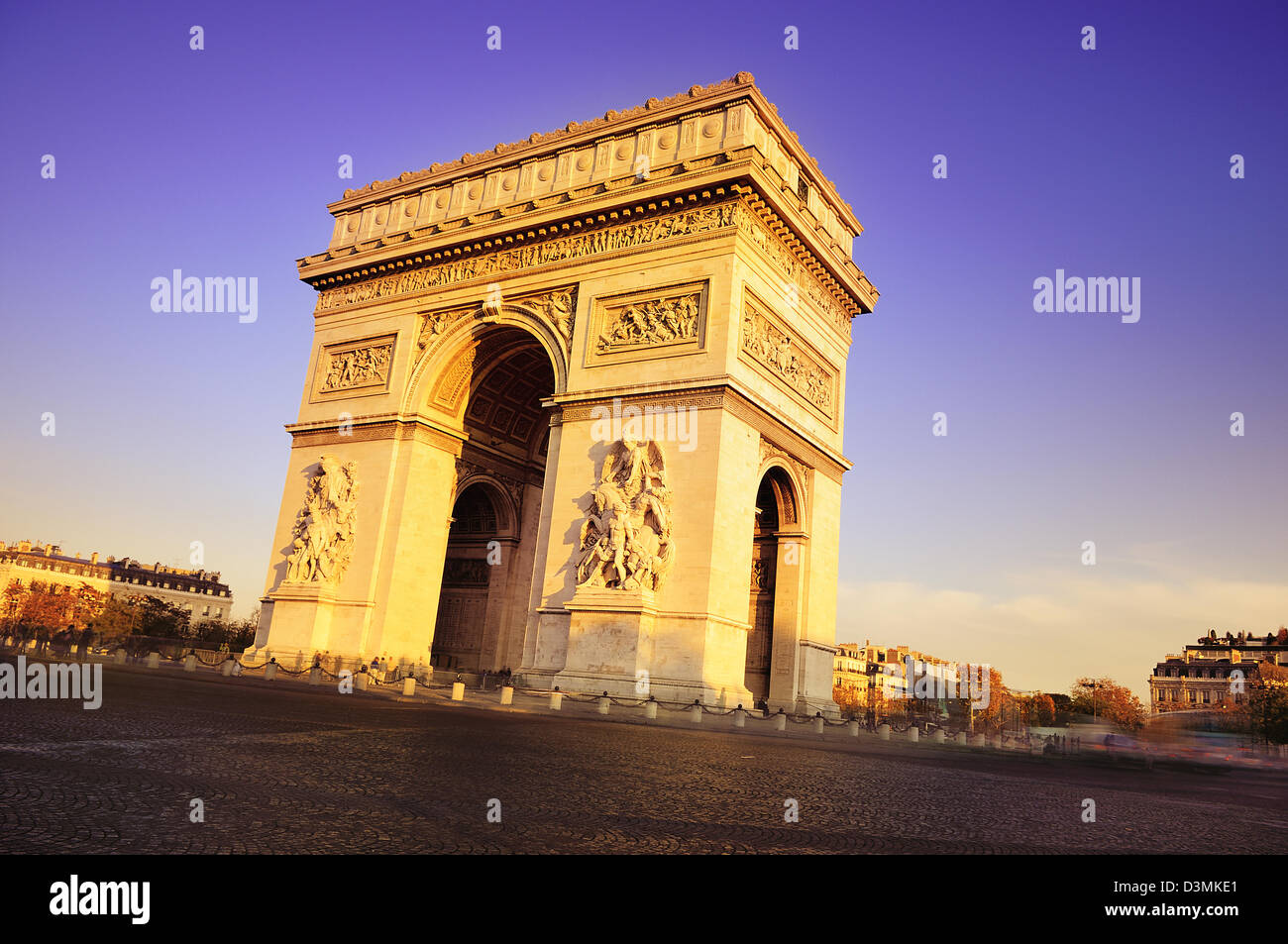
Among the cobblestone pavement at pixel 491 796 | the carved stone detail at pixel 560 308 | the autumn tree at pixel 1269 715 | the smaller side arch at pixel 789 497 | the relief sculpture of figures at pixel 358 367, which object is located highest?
the carved stone detail at pixel 560 308

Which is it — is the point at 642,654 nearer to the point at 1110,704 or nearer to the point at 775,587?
the point at 775,587

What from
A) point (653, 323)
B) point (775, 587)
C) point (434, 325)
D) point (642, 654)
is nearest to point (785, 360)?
point (653, 323)

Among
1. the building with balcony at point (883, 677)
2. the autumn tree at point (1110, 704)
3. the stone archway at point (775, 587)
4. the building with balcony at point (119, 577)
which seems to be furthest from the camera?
the building with balcony at point (883, 677)

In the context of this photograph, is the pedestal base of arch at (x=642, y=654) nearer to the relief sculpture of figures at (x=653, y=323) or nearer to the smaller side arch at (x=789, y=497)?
the smaller side arch at (x=789, y=497)

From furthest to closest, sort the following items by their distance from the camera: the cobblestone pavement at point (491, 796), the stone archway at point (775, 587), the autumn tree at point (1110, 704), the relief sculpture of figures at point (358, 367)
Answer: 1. the relief sculpture of figures at point (358, 367)
2. the stone archway at point (775, 587)
3. the autumn tree at point (1110, 704)
4. the cobblestone pavement at point (491, 796)

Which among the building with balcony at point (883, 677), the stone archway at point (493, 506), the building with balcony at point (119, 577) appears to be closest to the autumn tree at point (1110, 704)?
the stone archway at point (493, 506)
